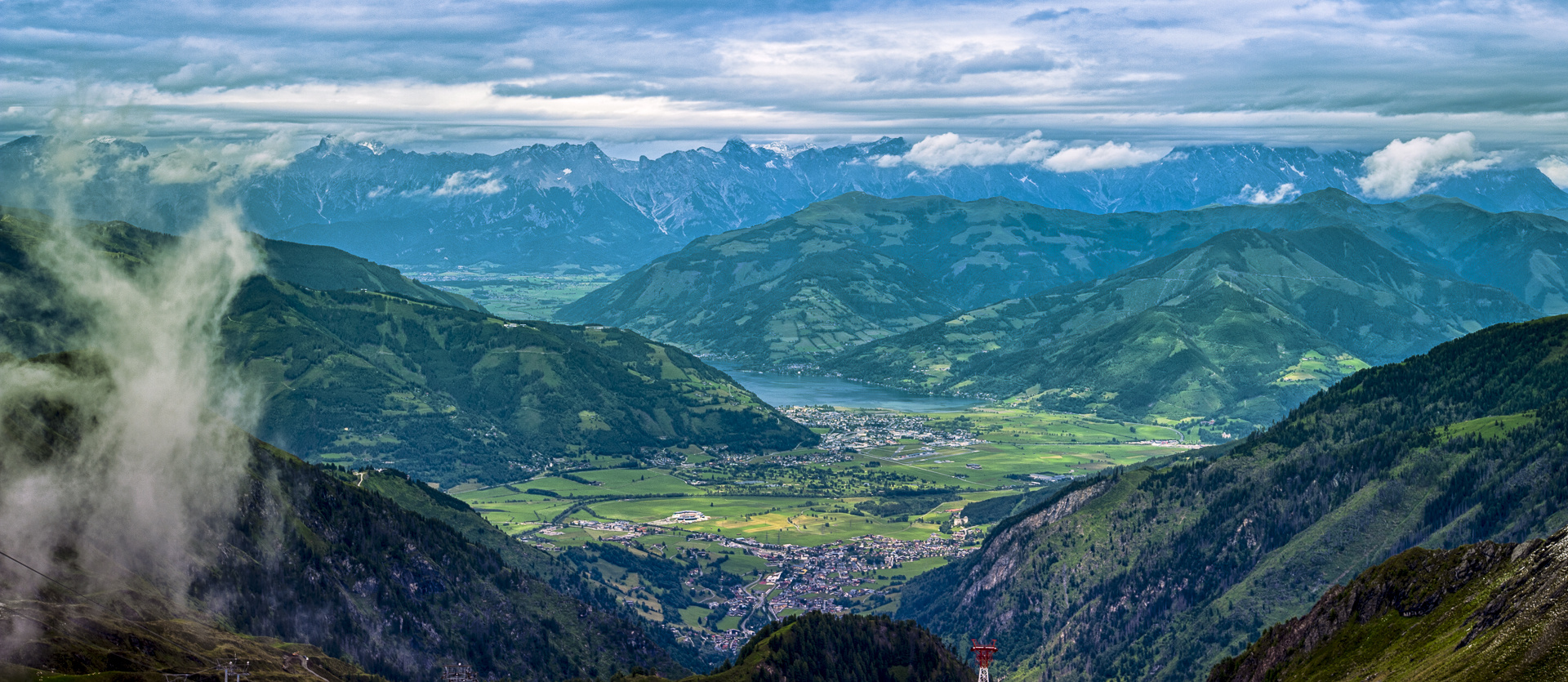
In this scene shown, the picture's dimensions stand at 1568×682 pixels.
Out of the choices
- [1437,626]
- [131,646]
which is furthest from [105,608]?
[1437,626]

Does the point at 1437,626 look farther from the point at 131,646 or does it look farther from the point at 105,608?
the point at 105,608

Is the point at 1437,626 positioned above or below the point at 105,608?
above

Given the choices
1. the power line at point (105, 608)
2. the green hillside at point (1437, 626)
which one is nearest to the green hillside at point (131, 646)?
the power line at point (105, 608)

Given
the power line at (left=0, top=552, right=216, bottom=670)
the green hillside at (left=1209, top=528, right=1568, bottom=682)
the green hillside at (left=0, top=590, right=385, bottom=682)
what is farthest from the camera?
the power line at (left=0, top=552, right=216, bottom=670)

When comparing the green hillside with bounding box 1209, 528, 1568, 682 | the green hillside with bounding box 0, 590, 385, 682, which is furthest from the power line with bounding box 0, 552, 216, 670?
the green hillside with bounding box 1209, 528, 1568, 682

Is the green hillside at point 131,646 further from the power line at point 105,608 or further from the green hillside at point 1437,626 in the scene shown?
the green hillside at point 1437,626

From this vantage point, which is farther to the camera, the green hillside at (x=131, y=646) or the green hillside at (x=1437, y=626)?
the green hillside at (x=131, y=646)

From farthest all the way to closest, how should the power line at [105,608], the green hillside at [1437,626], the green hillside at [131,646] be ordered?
1. the power line at [105,608]
2. the green hillside at [131,646]
3. the green hillside at [1437,626]

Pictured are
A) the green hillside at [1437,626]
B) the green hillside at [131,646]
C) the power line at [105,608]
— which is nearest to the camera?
the green hillside at [1437,626]

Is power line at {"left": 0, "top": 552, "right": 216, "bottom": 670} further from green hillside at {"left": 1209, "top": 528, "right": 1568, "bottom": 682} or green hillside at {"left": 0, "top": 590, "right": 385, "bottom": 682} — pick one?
green hillside at {"left": 1209, "top": 528, "right": 1568, "bottom": 682}
